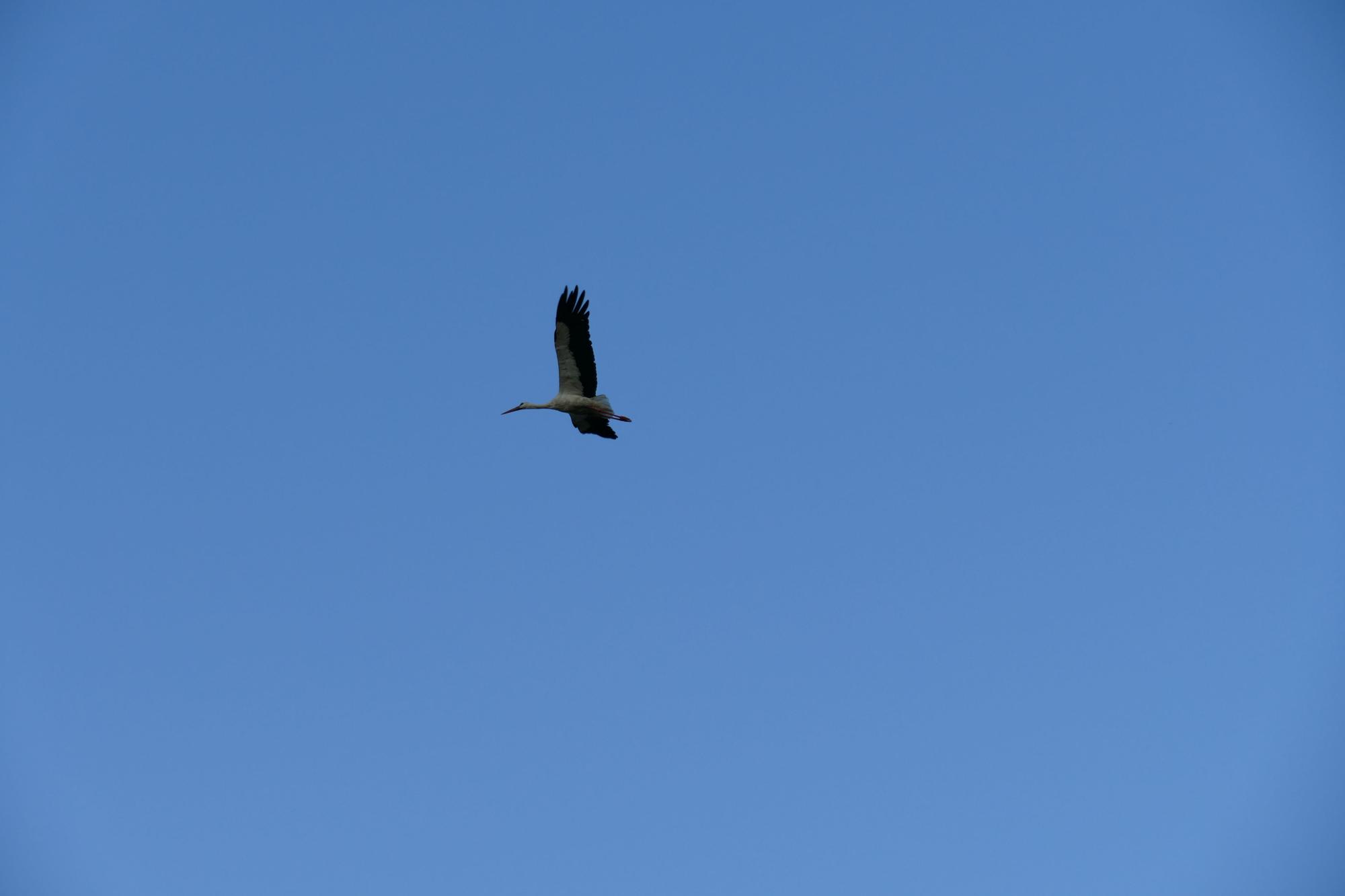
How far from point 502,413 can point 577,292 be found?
4363mm

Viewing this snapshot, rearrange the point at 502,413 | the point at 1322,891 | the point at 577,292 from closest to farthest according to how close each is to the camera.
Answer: the point at 577,292
the point at 502,413
the point at 1322,891

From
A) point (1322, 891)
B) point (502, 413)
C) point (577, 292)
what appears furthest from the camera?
point (1322, 891)

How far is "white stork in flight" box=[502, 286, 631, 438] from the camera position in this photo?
36.2 meters

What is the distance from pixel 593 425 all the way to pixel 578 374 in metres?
1.39

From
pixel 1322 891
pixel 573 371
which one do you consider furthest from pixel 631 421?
pixel 1322 891

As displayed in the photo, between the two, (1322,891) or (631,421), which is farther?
(1322,891)

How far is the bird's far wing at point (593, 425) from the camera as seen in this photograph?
37500mm

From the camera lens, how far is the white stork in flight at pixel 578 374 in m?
36.2

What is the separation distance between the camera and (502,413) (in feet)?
Answer: 128

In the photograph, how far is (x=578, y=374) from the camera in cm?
3697

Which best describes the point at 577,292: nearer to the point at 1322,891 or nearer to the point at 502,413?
the point at 502,413

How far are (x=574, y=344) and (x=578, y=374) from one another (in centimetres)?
86

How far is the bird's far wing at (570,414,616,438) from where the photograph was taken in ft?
123

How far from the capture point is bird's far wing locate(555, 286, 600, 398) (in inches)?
1426
